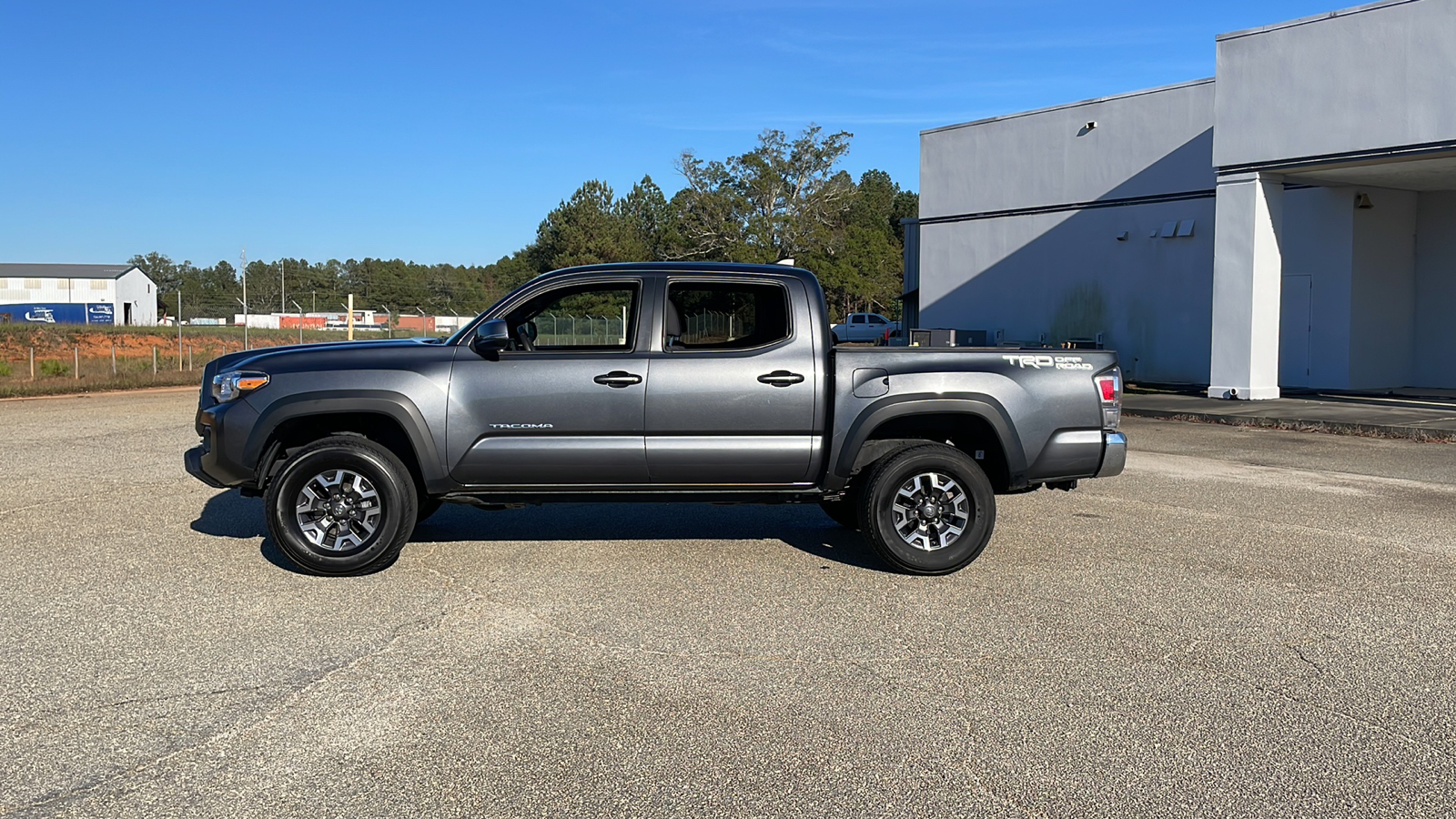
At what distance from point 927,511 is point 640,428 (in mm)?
1887

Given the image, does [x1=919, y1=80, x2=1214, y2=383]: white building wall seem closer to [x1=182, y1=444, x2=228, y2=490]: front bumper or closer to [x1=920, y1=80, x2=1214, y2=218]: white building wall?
[x1=920, y1=80, x2=1214, y2=218]: white building wall

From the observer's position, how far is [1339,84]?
745 inches

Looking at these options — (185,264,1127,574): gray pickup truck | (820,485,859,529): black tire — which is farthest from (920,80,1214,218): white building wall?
(185,264,1127,574): gray pickup truck

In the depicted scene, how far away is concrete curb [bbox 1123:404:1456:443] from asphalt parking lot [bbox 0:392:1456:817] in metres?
7.27

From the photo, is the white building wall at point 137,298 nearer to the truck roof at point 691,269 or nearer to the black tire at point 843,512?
the black tire at point 843,512

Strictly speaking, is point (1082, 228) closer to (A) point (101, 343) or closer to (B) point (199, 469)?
(B) point (199, 469)

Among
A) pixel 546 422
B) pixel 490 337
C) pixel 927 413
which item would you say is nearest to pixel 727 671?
pixel 546 422

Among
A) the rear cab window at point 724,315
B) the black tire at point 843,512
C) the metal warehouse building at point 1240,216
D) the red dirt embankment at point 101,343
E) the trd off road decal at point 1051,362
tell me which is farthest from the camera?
the red dirt embankment at point 101,343

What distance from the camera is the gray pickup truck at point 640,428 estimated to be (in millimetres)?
7094

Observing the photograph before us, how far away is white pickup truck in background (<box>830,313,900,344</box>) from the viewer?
51031 mm

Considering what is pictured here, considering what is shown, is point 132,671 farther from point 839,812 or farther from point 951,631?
point 951,631

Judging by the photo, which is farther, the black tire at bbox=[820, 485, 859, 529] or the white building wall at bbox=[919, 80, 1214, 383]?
the white building wall at bbox=[919, 80, 1214, 383]

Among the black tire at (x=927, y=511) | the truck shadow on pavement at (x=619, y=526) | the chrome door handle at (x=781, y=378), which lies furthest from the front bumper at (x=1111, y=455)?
the chrome door handle at (x=781, y=378)

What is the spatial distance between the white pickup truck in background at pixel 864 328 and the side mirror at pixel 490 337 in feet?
137
